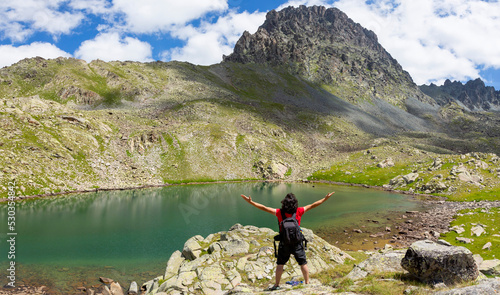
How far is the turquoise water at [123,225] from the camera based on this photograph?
2967cm

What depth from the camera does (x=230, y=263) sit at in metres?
21.2

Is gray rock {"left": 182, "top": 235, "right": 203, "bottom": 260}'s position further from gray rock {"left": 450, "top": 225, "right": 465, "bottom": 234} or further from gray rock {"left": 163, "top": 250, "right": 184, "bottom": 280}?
gray rock {"left": 450, "top": 225, "right": 465, "bottom": 234}

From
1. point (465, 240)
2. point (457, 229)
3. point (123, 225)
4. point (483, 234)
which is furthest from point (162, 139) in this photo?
point (483, 234)

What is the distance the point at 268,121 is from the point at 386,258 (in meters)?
157

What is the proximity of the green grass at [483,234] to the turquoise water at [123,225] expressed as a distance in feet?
52.8

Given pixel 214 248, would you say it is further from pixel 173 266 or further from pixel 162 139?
pixel 162 139

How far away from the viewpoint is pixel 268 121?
170 m

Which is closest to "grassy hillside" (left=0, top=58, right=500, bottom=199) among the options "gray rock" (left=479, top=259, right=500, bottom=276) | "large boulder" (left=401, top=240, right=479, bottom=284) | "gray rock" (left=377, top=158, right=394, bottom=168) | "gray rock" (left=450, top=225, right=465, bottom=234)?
"gray rock" (left=377, top=158, right=394, bottom=168)

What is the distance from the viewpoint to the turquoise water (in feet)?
97.3

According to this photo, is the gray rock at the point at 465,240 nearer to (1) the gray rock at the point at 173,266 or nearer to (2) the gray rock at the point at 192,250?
→ (2) the gray rock at the point at 192,250

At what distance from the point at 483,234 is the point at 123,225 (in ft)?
193

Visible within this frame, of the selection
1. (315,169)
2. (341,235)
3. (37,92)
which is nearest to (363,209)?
(341,235)

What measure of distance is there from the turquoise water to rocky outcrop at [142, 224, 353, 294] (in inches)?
303

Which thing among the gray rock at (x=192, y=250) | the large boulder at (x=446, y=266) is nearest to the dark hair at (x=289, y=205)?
the large boulder at (x=446, y=266)
